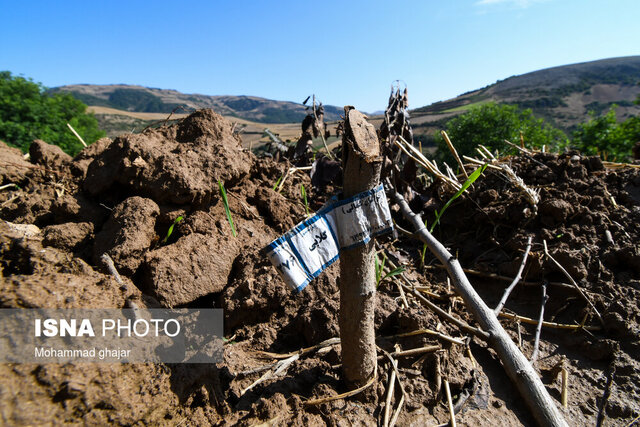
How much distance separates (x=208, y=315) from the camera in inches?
70.6

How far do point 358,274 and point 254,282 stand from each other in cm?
78

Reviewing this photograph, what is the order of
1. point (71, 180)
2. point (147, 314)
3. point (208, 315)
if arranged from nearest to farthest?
point (147, 314) < point (208, 315) < point (71, 180)

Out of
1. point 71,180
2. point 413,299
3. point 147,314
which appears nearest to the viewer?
point 147,314

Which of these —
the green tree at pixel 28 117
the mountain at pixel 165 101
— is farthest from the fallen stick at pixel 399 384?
the mountain at pixel 165 101

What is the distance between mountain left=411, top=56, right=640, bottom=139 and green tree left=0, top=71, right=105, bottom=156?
34710 mm

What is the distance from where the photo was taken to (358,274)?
133 cm

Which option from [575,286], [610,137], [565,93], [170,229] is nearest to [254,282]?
[170,229]

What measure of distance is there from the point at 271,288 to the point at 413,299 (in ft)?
2.99

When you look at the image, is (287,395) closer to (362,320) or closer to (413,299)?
(362,320)

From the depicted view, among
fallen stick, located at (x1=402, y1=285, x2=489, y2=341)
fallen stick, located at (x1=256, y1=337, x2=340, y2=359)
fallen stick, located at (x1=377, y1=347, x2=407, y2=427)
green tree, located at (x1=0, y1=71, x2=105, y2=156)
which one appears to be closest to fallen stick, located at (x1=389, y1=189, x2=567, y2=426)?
fallen stick, located at (x1=402, y1=285, x2=489, y2=341)

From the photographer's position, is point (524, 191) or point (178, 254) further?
point (524, 191)

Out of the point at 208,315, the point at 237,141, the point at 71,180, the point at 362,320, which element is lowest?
the point at 208,315

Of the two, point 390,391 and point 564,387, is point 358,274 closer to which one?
point 390,391

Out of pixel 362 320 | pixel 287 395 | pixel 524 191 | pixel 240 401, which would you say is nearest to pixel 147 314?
pixel 240 401
